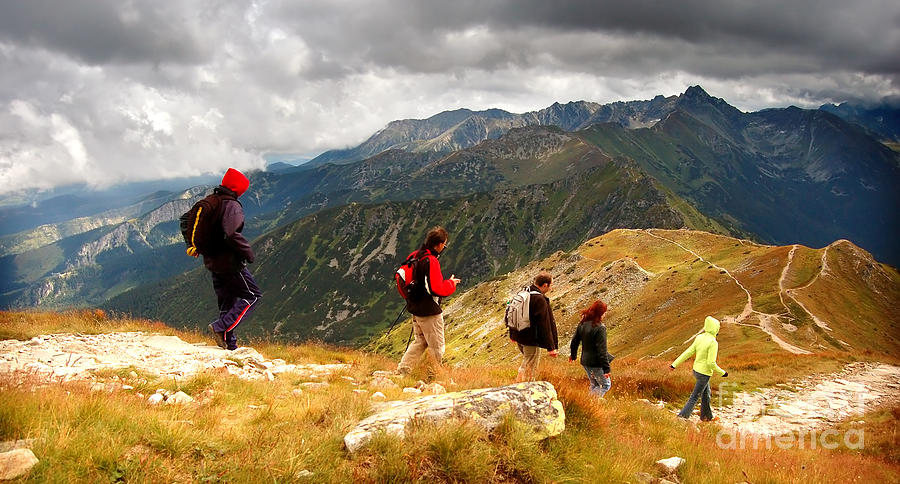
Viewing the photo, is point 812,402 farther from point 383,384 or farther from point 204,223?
point 204,223

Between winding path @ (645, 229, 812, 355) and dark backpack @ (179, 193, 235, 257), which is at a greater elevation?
dark backpack @ (179, 193, 235, 257)

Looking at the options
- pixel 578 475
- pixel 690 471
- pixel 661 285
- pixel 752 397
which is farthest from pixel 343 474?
Result: pixel 661 285

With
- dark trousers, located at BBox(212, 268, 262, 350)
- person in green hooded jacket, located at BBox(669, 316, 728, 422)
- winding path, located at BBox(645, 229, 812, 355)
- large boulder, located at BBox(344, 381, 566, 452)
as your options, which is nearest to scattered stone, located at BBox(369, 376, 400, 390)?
large boulder, located at BBox(344, 381, 566, 452)

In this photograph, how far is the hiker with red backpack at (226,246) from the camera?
10000 millimetres

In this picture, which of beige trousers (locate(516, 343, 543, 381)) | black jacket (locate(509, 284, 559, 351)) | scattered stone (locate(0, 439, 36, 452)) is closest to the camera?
scattered stone (locate(0, 439, 36, 452))

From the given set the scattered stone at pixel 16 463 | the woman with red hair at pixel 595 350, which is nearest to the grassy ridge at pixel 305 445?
the scattered stone at pixel 16 463

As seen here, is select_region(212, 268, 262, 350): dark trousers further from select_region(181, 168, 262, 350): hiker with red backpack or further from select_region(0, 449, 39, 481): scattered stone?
select_region(0, 449, 39, 481): scattered stone

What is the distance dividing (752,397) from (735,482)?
13.2 meters

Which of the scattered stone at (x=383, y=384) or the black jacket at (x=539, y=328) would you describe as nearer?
the scattered stone at (x=383, y=384)

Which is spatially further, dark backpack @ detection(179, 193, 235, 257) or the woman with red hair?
the woman with red hair

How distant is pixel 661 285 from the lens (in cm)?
5134

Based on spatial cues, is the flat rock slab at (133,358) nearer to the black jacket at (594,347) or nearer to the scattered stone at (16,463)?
the scattered stone at (16,463)

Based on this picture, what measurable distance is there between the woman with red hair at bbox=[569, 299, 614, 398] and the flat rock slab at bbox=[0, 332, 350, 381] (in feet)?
21.1

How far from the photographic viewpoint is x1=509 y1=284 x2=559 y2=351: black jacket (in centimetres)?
1037
